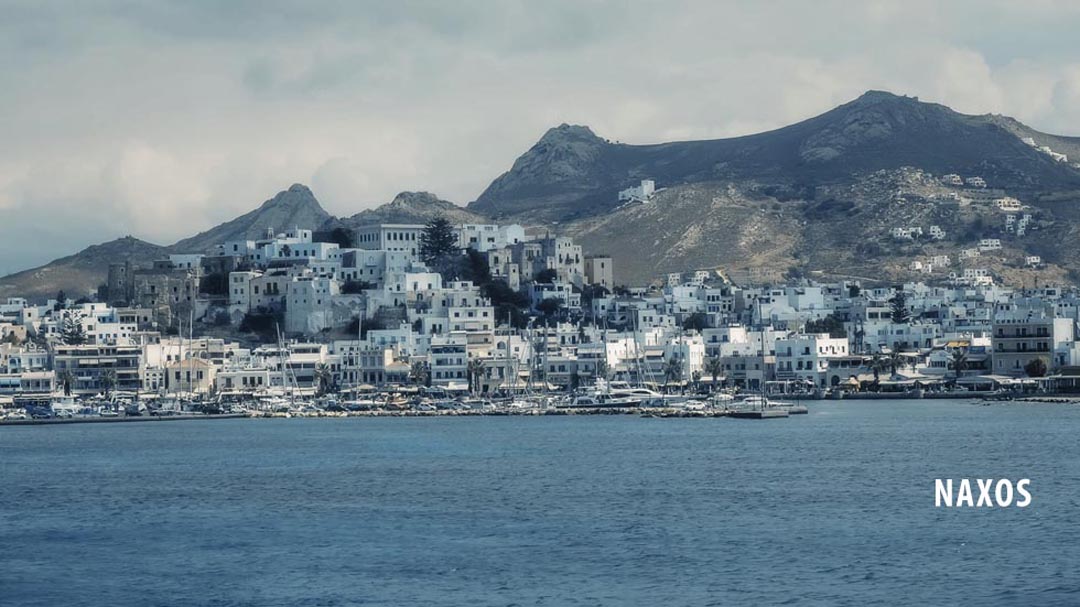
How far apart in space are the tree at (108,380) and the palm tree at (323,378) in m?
12.3

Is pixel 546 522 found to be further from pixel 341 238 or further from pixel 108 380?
pixel 341 238

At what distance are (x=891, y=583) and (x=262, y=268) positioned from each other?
344ft

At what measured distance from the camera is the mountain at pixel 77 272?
183625 millimetres

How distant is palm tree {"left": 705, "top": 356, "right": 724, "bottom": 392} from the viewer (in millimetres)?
118062

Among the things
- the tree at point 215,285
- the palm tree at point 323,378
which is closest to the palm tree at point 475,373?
the palm tree at point 323,378

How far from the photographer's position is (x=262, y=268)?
13825cm

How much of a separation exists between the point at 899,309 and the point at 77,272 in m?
89.3

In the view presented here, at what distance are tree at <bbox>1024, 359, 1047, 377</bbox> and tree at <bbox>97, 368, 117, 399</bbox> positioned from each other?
55.3 m

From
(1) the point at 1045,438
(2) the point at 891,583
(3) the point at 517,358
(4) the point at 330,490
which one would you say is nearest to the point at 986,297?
(3) the point at 517,358

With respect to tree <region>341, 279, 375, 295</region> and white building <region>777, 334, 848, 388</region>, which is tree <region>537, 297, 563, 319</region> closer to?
tree <region>341, 279, 375, 295</region>

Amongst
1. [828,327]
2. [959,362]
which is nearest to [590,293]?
[828,327]

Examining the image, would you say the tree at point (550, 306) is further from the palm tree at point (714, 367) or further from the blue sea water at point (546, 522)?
the blue sea water at point (546, 522)

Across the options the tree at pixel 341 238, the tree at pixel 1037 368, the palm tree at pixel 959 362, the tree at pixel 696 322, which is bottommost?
the tree at pixel 1037 368

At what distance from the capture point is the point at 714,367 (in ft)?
387
